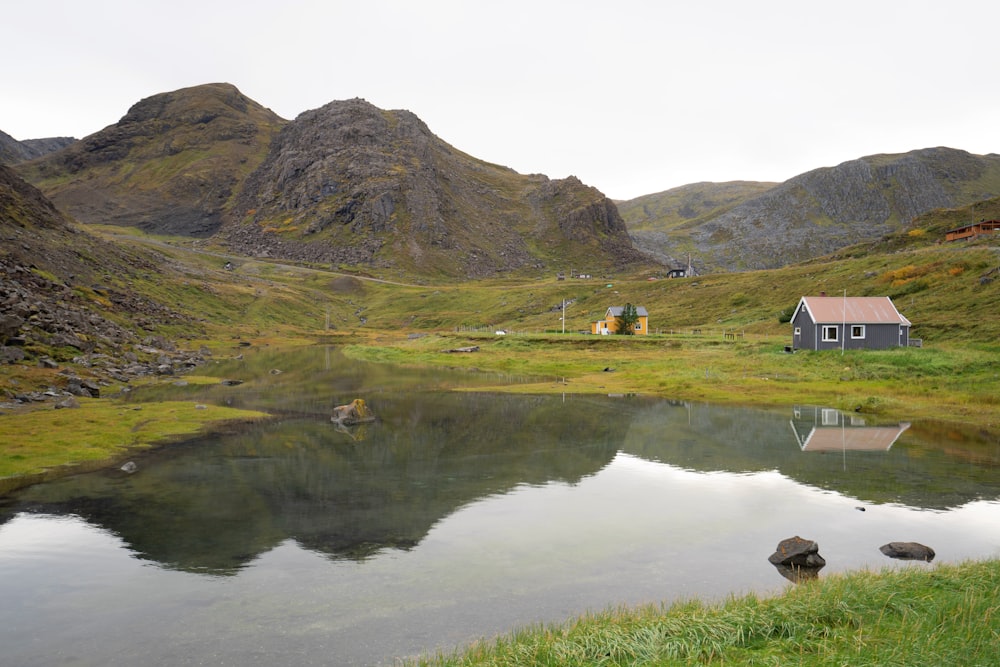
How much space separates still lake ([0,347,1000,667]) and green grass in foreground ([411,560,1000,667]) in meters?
2.90

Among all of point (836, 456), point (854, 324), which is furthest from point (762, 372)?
point (836, 456)

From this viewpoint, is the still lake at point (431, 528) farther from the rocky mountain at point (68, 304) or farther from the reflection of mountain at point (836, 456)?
the rocky mountain at point (68, 304)

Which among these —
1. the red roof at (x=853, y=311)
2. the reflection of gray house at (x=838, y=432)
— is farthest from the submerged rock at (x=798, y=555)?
the red roof at (x=853, y=311)

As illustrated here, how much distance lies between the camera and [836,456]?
3344 centimetres

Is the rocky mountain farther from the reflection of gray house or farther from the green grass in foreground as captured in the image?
the reflection of gray house

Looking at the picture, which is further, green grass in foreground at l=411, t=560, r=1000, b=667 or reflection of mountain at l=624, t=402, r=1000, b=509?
reflection of mountain at l=624, t=402, r=1000, b=509

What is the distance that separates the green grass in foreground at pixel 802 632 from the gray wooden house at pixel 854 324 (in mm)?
61641

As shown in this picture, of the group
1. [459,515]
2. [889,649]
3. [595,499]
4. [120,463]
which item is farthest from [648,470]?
[120,463]

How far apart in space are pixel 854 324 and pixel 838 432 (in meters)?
36.4

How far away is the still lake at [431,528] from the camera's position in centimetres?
1535

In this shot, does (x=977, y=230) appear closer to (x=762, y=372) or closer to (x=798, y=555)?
(x=762, y=372)

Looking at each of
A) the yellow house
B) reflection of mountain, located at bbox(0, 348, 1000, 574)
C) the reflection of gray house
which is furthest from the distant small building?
reflection of mountain, located at bbox(0, 348, 1000, 574)

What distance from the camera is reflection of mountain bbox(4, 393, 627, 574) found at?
2152cm

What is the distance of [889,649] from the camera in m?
10.1
